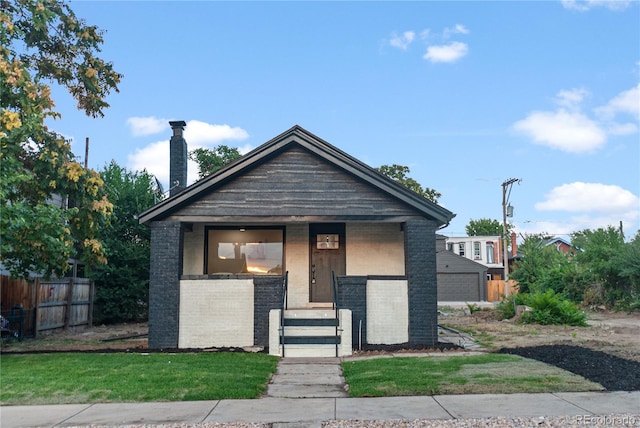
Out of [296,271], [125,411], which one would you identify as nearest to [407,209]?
[296,271]

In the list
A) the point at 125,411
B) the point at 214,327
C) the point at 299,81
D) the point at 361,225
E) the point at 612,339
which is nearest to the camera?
the point at 125,411

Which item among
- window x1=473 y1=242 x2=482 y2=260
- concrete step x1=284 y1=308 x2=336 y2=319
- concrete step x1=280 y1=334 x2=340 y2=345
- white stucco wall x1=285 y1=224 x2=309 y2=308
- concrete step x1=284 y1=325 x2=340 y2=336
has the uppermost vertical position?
window x1=473 y1=242 x2=482 y2=260

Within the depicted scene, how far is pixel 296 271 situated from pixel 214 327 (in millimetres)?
3007

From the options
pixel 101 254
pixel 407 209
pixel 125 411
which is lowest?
pixel 125 411

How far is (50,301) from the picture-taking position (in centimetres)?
1720

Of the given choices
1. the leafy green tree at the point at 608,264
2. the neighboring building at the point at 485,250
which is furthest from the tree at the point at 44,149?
the neighboring building at the point at 485,250

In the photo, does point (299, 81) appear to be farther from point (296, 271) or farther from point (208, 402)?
point (208, 402)

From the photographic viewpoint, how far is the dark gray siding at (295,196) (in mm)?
13883

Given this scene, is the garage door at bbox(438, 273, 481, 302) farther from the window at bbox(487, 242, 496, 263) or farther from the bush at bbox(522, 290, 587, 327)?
the bush at bbox(522, 290, 587, 327)

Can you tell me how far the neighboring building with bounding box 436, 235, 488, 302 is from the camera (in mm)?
46188

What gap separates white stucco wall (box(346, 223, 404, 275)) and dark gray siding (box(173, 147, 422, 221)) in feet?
5.31

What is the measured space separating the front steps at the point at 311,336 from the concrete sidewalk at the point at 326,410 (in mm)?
4680

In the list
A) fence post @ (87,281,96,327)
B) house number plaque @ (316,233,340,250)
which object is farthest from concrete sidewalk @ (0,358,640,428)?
fence post @ (87,281,96,327)

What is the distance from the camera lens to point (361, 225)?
15484mm
